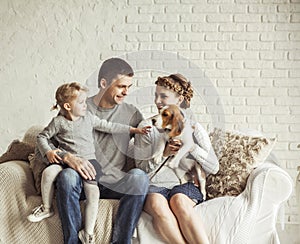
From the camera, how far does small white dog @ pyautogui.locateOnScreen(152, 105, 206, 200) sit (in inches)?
104

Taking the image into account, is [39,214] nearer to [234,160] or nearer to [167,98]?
[167,98]

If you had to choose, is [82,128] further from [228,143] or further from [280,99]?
[280,99]

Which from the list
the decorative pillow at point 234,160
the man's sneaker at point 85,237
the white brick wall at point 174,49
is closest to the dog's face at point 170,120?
the decorative pillow at point 234,160

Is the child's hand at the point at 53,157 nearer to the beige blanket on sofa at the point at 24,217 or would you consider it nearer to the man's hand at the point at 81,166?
the man's hand at the point at 81,166

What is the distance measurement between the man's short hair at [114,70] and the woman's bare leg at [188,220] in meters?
0.67

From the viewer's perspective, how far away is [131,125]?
2.81 metres

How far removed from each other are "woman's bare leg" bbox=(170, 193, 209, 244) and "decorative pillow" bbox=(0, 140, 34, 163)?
3.15 feet

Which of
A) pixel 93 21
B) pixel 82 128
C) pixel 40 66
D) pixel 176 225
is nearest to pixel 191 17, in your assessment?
pixel 93 21

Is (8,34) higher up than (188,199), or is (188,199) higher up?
(8,34)

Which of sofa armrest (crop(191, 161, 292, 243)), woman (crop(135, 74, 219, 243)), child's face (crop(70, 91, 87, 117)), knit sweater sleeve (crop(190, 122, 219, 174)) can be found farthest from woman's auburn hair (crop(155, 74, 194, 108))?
sofa armrest (crop(191, 161, 292, 243))

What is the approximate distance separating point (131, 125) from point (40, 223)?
26.4 inches

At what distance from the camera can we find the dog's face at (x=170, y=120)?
8.63 ft

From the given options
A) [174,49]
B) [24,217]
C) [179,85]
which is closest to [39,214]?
[24,217]

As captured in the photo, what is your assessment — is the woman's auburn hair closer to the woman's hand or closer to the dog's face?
the dog's face
